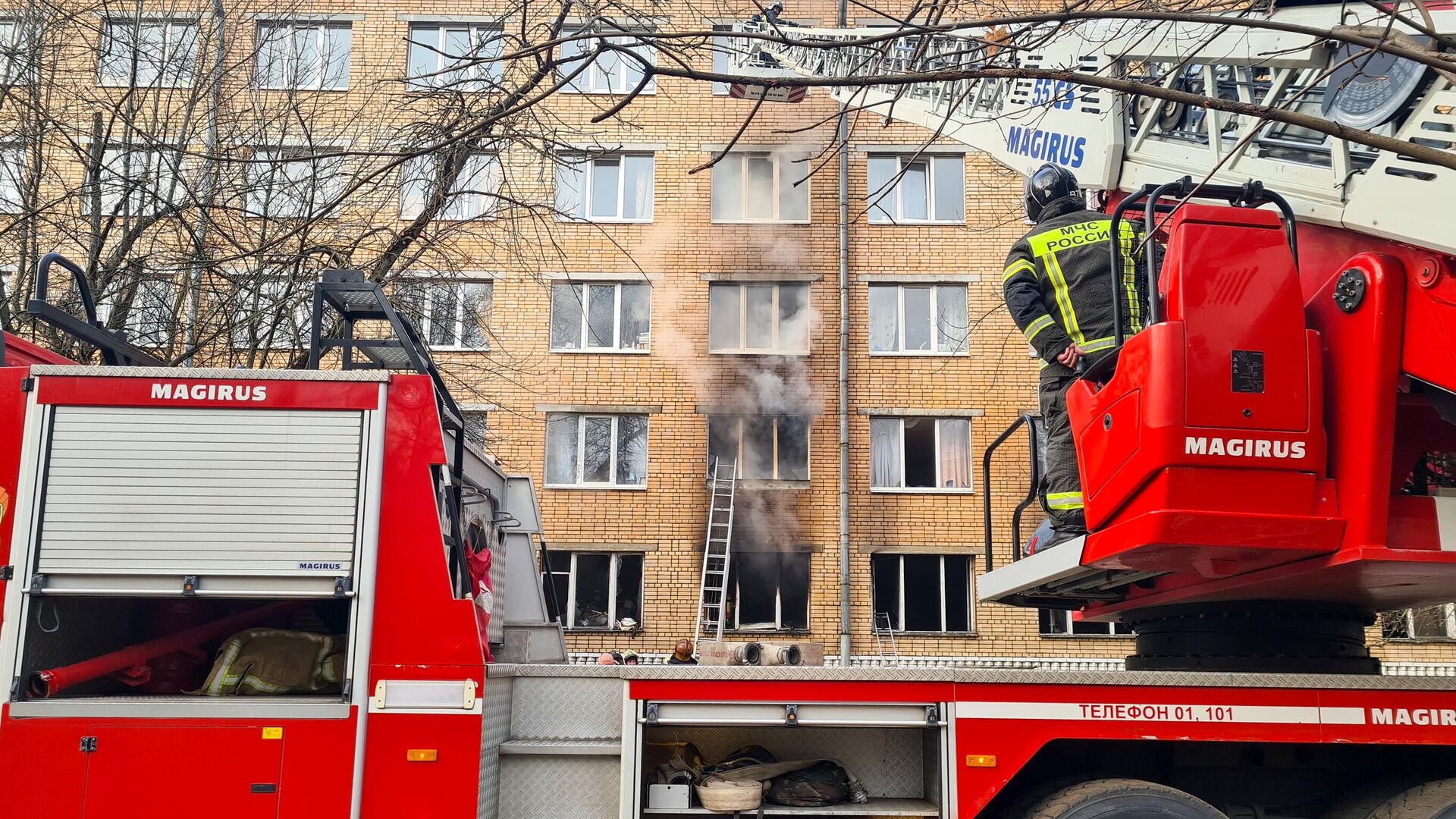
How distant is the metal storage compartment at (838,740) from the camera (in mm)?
4559

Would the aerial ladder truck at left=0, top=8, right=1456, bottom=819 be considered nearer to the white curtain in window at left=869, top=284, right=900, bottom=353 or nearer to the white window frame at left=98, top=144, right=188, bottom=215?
the white window frame at left=98, top=144, right=188, bottom=215

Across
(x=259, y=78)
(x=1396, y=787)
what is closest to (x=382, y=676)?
(x=1396, y=787)

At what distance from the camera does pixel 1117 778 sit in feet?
15.3

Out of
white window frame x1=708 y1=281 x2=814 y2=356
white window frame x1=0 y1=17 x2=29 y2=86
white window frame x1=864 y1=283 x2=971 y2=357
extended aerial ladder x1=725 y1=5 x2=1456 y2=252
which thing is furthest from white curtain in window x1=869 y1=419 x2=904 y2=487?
white window frame x1=0 y1=17 x2=29 y2=86

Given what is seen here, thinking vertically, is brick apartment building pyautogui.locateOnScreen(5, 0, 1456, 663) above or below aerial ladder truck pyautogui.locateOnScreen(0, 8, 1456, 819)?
above

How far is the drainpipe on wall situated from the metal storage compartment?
15263 millimetres

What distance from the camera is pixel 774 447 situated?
2175 cm

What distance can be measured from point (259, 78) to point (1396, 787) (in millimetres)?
12311

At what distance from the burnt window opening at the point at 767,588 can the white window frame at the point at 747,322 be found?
3.88 metres

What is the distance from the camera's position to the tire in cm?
464

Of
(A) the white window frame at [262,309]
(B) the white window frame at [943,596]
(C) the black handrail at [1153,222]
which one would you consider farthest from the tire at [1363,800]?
A: (B) the white window frame at [943,596]

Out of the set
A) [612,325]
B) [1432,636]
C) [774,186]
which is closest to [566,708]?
[612,325]

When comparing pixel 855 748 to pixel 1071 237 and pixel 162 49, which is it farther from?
pixel 162 49

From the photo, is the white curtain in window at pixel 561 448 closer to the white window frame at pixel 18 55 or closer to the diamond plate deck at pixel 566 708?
the white window frame at pixel 18 55
